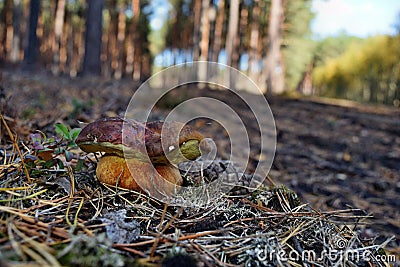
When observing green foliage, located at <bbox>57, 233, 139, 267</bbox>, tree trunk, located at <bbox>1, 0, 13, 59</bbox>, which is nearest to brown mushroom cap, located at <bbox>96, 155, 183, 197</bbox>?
green foliage, located at <bbox>57, 233, 139, 267</bbox>

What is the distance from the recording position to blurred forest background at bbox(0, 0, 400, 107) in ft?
51.4

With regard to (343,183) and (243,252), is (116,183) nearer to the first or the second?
(243,252)

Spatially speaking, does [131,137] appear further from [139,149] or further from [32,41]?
[32,41]

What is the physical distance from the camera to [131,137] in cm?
110

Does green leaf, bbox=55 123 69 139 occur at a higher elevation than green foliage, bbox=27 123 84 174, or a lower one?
higher

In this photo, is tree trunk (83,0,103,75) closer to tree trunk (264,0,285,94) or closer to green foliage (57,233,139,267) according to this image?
tree trunk (264,0,285,94)

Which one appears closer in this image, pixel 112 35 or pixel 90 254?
pixel 90 254

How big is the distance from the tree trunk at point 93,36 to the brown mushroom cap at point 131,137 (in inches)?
267

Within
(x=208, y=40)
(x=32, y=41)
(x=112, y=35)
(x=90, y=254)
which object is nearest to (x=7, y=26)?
(x=112, y=35)

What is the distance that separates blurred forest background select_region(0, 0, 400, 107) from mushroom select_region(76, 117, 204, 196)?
31.9 ft

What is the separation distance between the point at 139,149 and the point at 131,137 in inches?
1.9

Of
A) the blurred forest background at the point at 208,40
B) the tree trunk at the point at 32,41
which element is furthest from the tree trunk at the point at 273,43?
the tree trunk at the point at 32,41

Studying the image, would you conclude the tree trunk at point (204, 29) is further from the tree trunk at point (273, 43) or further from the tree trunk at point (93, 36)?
the tree trunk at point (93, 36)

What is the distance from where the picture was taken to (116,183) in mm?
1151
